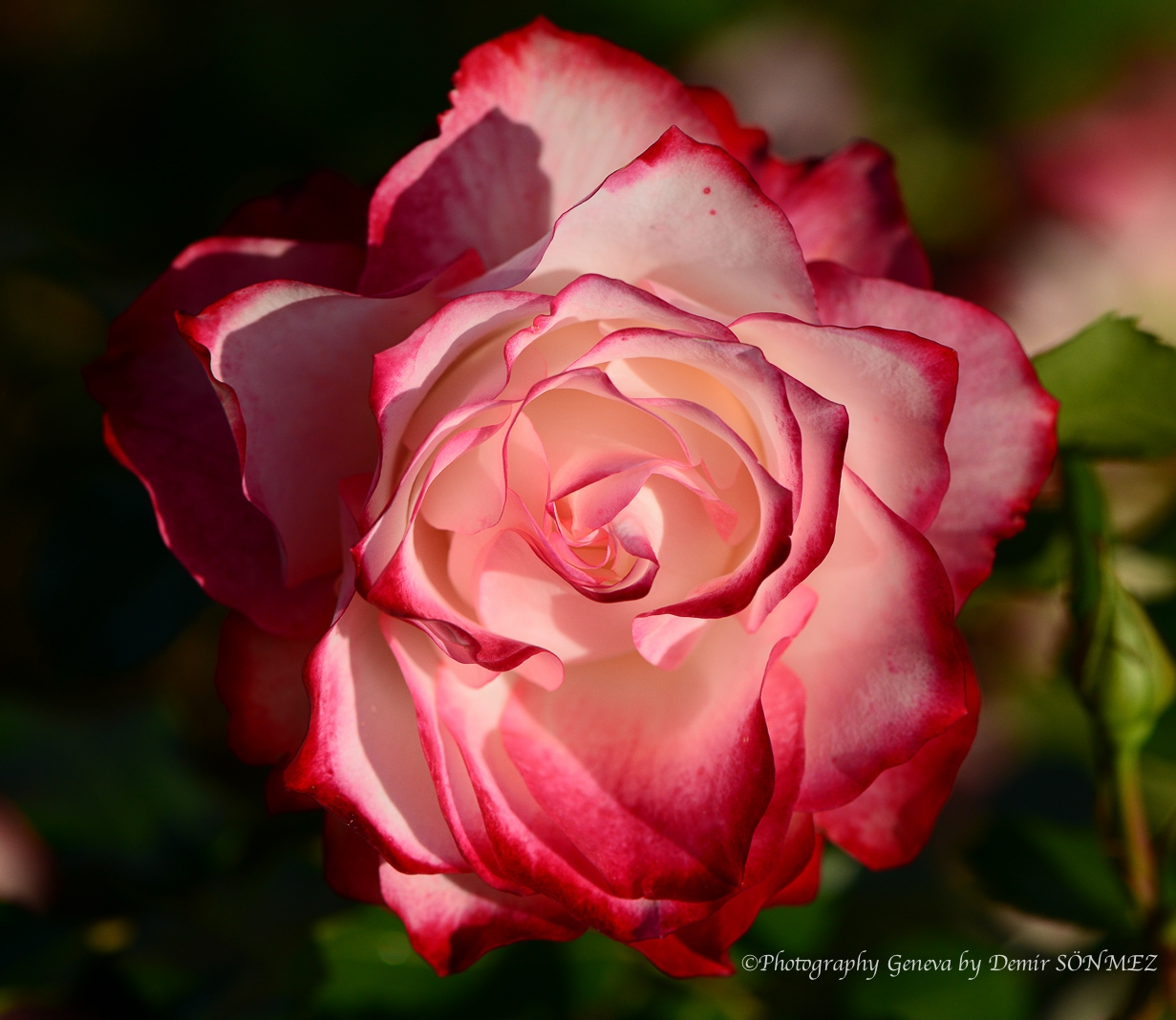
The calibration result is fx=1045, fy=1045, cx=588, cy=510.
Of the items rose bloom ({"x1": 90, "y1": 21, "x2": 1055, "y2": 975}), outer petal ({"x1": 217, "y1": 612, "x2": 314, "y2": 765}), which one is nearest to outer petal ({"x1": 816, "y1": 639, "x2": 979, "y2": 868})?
rose bloom ({"x1": 90, "y1": 21, "x2": 1055, "y2": 975})

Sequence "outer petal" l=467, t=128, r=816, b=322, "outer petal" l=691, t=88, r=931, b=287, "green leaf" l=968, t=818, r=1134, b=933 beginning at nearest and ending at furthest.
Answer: "outer petal" l=467, t=128, r=816, b=322 < "outer petal" l=691, t=88, r=931, b=287 < "green leaf" l=968, t=818, r=1134, b=933

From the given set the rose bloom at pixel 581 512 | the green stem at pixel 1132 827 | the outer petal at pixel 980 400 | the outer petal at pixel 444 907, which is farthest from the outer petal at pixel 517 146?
the green stem at pixel 1132 827

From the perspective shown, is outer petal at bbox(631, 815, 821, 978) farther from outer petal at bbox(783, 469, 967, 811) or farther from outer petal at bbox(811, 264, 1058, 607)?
outer petal at bbox(811, 264, 1058, 607)

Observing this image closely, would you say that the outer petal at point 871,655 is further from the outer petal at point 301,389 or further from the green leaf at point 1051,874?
the green leaf at point 1051,874

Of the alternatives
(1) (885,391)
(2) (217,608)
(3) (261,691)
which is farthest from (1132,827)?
(2) (217,608)

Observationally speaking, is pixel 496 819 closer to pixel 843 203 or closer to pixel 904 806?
pixel 904 806

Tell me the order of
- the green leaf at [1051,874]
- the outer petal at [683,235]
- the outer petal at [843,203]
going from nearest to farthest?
the outer petal at [683,235] → the outer petal at [843,203] → the green leaf at [1051,874]

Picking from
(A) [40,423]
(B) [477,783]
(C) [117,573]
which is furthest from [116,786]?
(B) [477,783]
